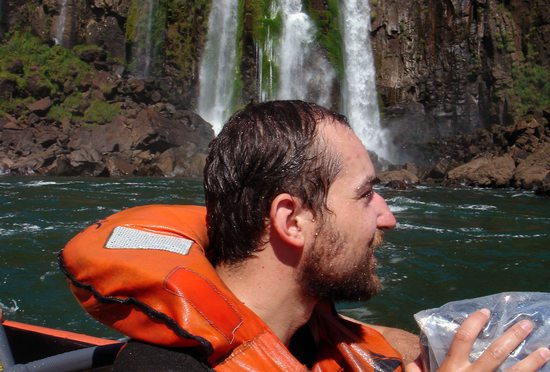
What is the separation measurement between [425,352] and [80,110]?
28887mm

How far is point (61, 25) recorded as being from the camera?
104 feet

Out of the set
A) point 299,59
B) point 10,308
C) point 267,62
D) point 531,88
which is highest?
point 299,59

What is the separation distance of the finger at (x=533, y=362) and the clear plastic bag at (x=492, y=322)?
30 millimetres

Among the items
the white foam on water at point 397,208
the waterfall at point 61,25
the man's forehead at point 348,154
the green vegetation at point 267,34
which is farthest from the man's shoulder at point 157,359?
the waterfall at point 61,25

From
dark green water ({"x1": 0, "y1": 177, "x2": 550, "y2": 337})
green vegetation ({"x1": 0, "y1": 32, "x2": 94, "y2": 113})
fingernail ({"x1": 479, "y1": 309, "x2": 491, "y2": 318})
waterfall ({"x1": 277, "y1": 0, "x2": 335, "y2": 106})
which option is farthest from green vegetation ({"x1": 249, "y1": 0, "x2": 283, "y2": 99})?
fingernail ({"x1": 479, "y1": 309, "x2": 491, "y2": 318})

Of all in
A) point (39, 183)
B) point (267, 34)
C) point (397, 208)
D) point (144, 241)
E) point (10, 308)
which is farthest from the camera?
point (267, 34)

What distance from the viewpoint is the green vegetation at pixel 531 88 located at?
93.3ft

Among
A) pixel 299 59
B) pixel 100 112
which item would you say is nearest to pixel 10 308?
pixel 100 112

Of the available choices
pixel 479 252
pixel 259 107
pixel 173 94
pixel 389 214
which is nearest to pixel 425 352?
pixel 389 214

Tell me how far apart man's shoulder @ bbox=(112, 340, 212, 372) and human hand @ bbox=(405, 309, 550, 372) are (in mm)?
510

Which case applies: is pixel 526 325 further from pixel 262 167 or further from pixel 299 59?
pixel 299 59

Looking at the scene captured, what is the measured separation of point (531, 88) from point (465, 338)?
1171 inches

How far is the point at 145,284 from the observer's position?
142 centimetres

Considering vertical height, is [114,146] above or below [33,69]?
below
